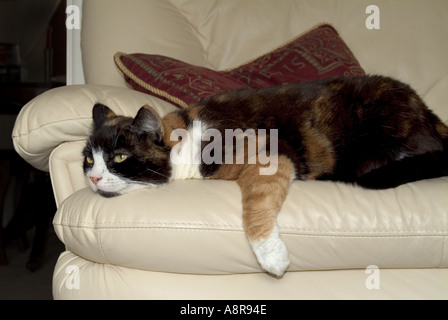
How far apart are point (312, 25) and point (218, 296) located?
1386mm

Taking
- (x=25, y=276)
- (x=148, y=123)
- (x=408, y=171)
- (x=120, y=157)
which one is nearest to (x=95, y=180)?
(x=120, y=157)

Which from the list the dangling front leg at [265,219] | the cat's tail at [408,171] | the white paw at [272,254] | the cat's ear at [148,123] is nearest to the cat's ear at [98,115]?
the cat's ear at [148,123]

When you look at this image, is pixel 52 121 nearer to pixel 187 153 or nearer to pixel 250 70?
pixel 187 153

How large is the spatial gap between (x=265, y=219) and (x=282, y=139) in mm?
341

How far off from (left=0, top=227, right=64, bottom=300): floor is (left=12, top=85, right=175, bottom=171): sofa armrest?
0.87 meters

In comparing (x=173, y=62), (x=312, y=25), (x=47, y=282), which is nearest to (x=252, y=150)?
(x=173, y=62)

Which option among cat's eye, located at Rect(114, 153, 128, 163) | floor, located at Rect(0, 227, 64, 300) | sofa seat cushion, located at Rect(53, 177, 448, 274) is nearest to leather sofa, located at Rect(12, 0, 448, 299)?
sofa seat cushion, located at Rect(53, 177, 448, 274)

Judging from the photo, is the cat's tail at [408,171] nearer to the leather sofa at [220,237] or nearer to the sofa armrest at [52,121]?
the leather sofa at [220,237]

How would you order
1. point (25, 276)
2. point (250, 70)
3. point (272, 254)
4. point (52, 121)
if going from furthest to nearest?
point (25, 276), point (250, 70), point (52, 121), point (272, 254)

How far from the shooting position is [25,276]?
219 centimetres

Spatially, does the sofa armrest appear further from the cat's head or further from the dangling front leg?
the dangling front leg

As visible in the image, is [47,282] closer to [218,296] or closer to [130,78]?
[130,78]

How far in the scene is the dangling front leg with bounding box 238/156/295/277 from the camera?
0.98m

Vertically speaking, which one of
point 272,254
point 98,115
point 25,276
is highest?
point 98,115
